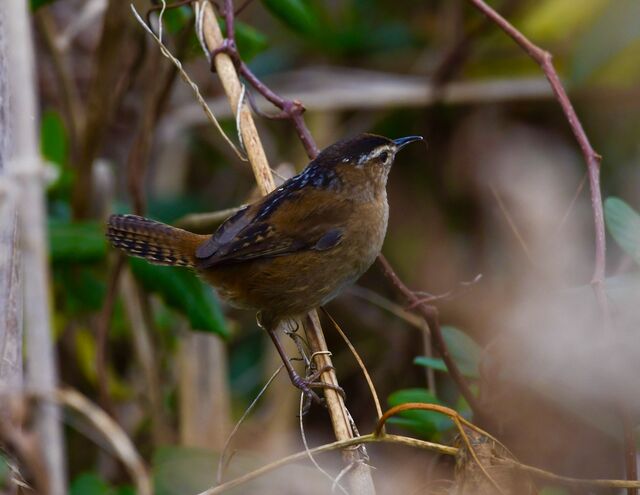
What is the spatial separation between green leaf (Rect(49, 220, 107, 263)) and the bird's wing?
2.29 ft

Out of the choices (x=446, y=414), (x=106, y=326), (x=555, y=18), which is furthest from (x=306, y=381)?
(x=555, y=18)

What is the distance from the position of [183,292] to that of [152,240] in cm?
28

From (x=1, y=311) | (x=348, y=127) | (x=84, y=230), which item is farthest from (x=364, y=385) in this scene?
(x=1, y=311)

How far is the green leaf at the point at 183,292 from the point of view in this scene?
3043 mm

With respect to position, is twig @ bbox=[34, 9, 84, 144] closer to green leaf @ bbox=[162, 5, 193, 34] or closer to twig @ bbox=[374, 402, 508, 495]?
green leaf @ bbox=[162, 5, 193, 34]

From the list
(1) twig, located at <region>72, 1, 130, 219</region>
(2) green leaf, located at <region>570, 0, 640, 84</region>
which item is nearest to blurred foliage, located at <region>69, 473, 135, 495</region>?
(1) twig, located at <region>72, 1, 130, 219</region>

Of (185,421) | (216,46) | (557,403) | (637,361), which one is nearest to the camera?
(637,361)

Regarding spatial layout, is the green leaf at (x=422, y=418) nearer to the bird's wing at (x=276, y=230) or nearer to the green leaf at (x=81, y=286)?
the bird's wing at (x=276, y=230)

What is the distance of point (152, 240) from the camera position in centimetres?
297

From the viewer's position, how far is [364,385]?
4.82m

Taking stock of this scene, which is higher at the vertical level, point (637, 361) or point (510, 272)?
point (510, 272)

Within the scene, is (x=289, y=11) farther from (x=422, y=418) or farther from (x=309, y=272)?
(x=422, y=418)

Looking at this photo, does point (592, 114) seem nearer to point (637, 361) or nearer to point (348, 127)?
point (348, 127)

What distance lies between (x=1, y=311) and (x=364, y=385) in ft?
10.2
